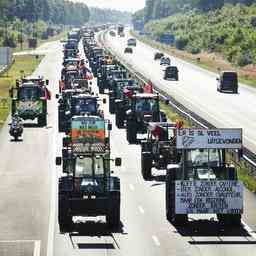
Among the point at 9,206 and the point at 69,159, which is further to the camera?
the point at 9,206

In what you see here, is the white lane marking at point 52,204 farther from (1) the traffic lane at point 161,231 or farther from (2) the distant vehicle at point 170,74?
(2) the distant vehicle at point 170,74

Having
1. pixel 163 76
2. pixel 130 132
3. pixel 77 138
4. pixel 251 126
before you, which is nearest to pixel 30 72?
pixel 163 76

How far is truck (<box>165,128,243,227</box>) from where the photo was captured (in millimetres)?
33844

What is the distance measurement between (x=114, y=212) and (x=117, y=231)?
72 centimetres

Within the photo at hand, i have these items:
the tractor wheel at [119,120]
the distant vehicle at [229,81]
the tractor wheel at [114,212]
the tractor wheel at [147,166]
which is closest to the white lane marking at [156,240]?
the tractor wheel at [114,212]

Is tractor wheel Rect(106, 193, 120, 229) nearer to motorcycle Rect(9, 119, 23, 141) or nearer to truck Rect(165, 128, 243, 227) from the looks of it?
truck Rect(165, 128, 243, 227)

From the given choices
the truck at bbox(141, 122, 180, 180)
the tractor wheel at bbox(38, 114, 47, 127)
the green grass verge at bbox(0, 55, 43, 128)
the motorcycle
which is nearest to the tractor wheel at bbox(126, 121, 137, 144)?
the motorcycle

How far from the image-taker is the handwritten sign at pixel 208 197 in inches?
1331

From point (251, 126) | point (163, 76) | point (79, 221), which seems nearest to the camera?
point (79, 221)

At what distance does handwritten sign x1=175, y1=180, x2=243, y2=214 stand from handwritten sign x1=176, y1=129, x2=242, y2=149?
1239 millimetres

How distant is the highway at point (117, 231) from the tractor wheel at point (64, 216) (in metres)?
0.31

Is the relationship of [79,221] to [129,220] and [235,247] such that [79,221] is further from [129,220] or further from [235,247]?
[235,247]

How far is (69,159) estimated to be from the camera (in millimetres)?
33781

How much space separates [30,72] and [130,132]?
83004 millimetres
